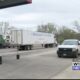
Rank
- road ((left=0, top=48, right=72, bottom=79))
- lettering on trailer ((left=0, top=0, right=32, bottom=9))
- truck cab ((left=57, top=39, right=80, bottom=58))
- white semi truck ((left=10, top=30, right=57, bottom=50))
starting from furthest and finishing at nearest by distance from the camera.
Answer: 1. white semi truck ((left=10, top=30, right=57, bottom=50))
2. truck cab ((left=57, top=39, right=80, bottom=58))
3. lettering on trailer ((left=0, top=0, right=32, bottom=9))
4. road ((left=0, top=48, right=72, bottom=79))

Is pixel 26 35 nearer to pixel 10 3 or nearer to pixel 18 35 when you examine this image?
pixel 18 35

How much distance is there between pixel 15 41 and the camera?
49406 mm

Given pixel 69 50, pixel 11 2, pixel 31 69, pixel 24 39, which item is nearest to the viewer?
pixel 31 69

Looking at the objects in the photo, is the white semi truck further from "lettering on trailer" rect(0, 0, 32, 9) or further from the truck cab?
"lettering on trailer" rect(0, 0, 32, 9)

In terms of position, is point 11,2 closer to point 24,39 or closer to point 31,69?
point 31,69

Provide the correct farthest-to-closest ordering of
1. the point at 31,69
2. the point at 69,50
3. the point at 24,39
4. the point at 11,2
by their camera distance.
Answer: the point at 24,39, the point at 69,50, the point at 11,2, the point at 31,69

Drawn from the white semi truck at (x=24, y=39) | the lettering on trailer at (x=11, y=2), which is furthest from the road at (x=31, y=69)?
the white semi truck at (x=24, y=39)

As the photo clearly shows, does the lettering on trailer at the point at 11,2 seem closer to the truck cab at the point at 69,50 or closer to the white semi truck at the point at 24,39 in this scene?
the truck cab at the point at 69,50

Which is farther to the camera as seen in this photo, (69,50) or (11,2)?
(69,50)

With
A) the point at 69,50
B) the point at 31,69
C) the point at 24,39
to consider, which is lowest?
the point at 31,69

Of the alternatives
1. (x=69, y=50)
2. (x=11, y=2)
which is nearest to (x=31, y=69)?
(x=11, y=2)

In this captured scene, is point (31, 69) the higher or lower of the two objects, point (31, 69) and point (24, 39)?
the lower

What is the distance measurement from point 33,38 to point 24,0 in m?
36.6

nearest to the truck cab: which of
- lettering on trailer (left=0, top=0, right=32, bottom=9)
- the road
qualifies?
the road
